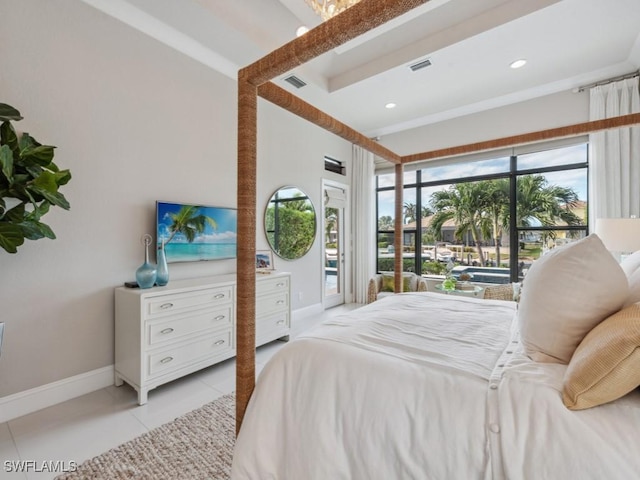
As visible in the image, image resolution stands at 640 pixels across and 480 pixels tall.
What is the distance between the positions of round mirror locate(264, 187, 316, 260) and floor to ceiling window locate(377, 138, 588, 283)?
5.65 ft

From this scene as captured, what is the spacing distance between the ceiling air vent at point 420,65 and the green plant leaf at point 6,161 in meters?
3.41

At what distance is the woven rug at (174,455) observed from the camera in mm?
1470

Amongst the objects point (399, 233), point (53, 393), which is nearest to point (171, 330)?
point (53, 393)

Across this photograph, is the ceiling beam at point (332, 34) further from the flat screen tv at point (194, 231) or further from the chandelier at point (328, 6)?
the flat screen tv at point (194, 231)

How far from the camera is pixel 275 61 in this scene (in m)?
1.15

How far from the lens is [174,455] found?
1595 mm

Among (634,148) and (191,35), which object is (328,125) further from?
(634,148)

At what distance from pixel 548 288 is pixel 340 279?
4309 mm

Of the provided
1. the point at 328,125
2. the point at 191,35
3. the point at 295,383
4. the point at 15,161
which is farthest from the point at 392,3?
the point at 191,35

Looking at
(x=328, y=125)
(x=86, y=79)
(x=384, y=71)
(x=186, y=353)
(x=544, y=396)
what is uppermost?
(x=384, y=71)

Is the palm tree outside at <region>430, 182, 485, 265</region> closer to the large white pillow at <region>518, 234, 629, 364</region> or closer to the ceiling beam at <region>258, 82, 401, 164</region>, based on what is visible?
the ceiling beam at <region>258, 82, 401, 164</region>

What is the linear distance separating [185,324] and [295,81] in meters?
2.84

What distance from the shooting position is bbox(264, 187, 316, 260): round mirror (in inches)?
154

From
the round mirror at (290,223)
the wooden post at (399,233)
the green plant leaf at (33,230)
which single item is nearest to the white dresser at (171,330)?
the green plant leaf at (33,230)
